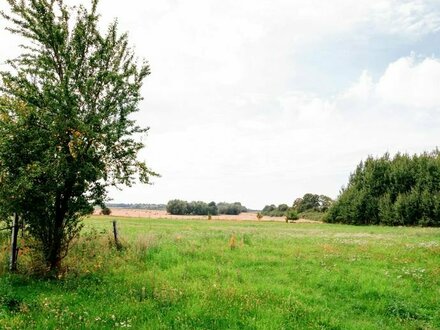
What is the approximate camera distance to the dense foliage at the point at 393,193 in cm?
6962

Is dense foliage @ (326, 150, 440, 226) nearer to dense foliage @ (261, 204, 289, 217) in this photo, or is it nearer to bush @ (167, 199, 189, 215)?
dense foliage @ (261, 204, 289, 217)

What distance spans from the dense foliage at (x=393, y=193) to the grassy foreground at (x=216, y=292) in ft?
181

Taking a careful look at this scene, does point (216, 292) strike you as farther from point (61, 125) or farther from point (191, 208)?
point (191, 208)

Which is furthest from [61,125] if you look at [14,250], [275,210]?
[275,210]

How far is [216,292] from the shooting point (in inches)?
472

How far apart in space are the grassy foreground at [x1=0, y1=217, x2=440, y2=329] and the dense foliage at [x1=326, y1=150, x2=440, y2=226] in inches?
2178

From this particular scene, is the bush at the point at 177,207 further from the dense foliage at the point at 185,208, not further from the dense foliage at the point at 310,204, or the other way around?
the dense foliage at the point at 310,204

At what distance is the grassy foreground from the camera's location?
9758mm

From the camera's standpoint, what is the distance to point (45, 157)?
12805 millimetres

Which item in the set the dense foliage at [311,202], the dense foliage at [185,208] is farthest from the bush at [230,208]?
the dense foliage at [311,202]

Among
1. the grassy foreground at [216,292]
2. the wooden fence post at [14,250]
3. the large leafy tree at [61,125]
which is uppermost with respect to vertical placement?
the large leafy tree at [61,125]

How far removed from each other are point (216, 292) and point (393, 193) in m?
74.0

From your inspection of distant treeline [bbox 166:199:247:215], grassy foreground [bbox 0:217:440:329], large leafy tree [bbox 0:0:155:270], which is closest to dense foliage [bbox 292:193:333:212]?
distant treeline [bbox 166:199:247:215]

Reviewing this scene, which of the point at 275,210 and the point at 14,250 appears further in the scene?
the point at 275,210
